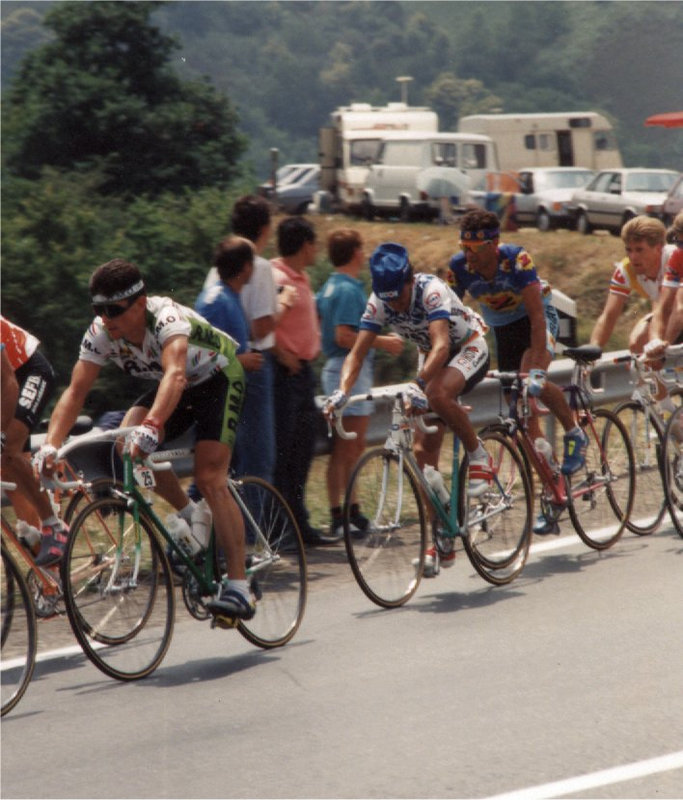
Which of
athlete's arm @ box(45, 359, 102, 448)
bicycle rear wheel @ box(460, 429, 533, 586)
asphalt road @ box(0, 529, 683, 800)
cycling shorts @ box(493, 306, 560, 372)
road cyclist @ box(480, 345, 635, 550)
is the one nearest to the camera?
asphalt road @ box(0, 529, 683, 800)

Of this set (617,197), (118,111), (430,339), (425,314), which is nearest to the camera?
(425,314)

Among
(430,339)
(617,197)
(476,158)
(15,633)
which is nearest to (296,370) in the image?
(430,339)

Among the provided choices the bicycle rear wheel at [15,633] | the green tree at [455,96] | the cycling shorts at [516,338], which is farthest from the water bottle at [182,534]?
the green tree at [455,96]

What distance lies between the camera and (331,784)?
5.44m

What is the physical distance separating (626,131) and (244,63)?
67.5m

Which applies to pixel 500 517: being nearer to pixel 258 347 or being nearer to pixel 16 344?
pixel 258 347

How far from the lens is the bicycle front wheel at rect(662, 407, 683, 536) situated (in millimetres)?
9195

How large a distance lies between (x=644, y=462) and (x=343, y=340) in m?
1.91

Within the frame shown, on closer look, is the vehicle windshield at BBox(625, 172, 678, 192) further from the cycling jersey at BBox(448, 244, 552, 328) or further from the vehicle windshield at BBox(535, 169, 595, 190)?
the cycling jersey at BBox(448, 244, 552, 328)

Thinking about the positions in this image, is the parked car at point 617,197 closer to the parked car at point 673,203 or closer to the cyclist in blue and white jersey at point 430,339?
the parked car at point 673,203

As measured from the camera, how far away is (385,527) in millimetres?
7949

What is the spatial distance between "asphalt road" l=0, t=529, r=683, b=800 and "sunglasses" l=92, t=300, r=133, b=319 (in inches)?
61.4

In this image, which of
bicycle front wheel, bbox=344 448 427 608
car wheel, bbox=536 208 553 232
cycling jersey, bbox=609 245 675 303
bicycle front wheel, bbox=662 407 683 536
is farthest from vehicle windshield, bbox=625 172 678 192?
bicycle front wheel, bbox=344 448 427 608

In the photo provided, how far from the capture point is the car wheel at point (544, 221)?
1374 inches
